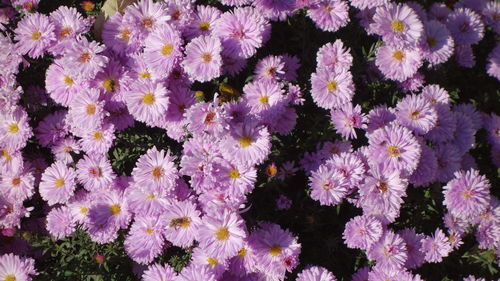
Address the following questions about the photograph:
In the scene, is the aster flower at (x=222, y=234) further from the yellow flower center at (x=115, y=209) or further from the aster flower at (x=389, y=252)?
the aster flower at (x=389, y=252)

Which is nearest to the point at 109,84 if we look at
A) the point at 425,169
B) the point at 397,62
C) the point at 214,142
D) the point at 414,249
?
the point at 214,142

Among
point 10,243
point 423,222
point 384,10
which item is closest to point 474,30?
point 384,10

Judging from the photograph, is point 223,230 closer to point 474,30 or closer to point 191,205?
point 191,205

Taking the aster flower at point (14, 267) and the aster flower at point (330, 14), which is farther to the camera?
the aster flower at point (330, 14)

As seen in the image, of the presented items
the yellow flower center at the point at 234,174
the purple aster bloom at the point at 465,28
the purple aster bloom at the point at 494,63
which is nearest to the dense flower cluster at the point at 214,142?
the yellow flower center at the point at 234,174

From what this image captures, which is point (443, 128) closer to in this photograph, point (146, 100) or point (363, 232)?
point (363, 232)

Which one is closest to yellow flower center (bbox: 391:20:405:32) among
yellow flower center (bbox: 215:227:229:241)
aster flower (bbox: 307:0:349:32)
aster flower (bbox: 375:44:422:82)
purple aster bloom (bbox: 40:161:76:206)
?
aster flower (bbox: 375:44:422:82)
